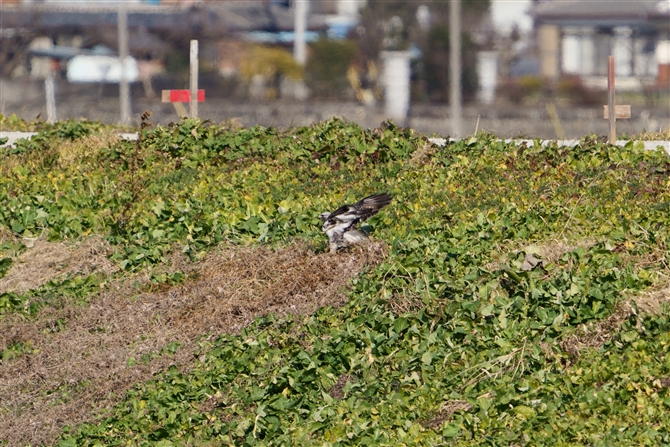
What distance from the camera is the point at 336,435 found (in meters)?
6.97

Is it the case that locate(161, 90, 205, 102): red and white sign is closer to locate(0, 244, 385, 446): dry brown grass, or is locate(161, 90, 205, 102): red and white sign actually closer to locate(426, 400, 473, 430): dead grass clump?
locate(0, 244, 385, 446): dry brown grass

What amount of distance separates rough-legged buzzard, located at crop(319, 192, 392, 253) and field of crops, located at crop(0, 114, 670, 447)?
0.45 feet

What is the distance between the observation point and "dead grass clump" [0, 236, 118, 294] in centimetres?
1017

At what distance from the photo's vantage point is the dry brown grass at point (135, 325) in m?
8.24

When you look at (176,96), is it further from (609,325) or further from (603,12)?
(603,12)

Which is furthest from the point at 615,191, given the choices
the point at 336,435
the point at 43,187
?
the point at 43,187

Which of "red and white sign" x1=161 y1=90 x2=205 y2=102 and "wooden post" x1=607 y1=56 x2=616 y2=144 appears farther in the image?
"red and white sign" x1=161 y1=90 x2=205 y2=102

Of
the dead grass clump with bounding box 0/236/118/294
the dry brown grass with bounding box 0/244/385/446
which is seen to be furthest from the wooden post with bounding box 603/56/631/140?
the dead grass clump with bounding box 0/236/118/294

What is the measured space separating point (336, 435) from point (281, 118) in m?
28.0

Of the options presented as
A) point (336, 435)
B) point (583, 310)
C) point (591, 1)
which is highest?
point (591, 1)

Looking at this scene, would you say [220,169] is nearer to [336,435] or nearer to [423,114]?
[336,435]

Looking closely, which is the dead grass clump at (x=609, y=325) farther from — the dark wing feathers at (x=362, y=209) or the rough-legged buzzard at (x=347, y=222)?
the dark wing feathers at (x=362, y=209)

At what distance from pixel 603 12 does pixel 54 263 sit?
48.9m

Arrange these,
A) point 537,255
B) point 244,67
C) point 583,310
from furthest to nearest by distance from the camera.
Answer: point 244,67 < point 537,255 < point 583,310
